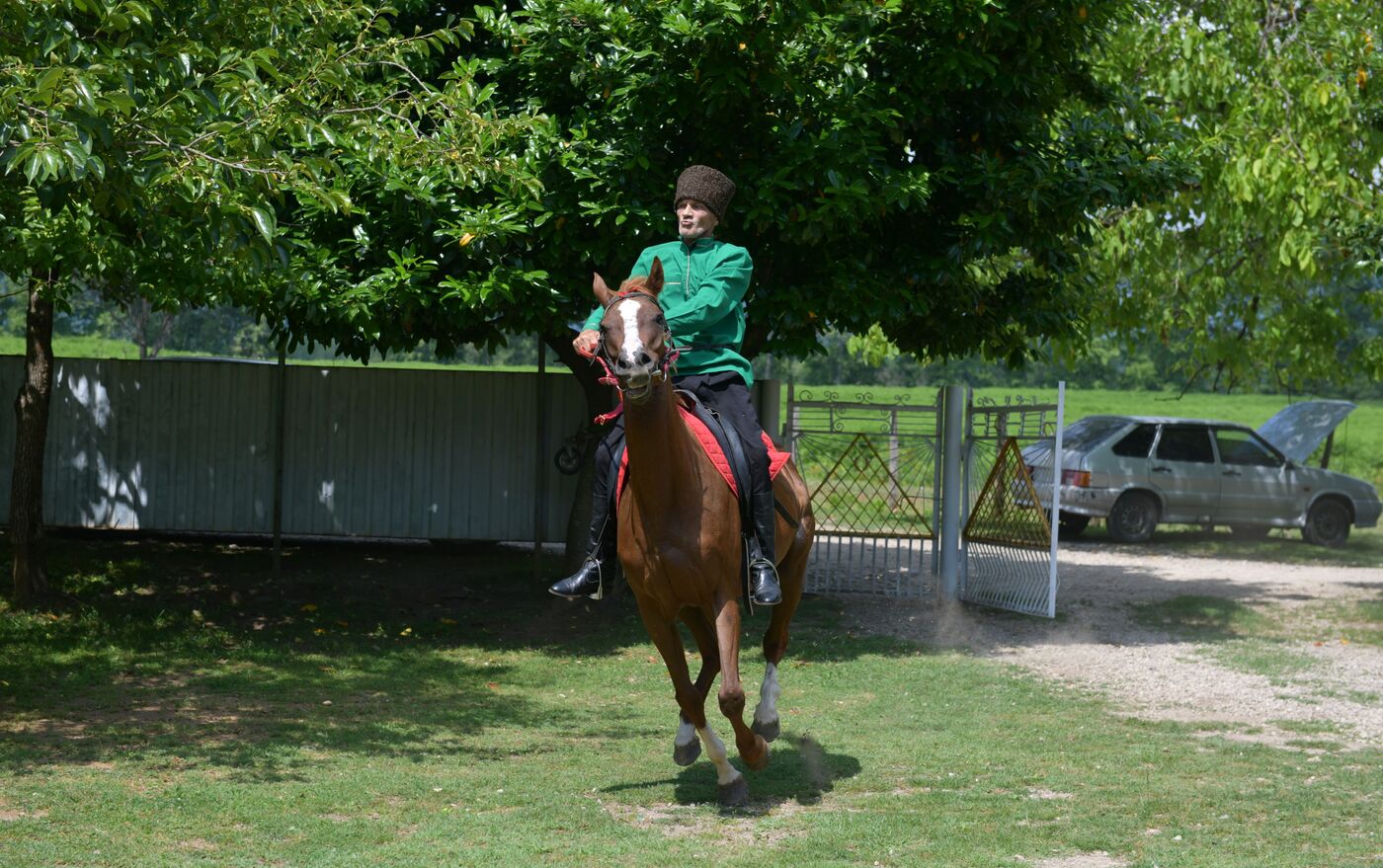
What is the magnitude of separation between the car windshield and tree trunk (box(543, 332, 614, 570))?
10.5m

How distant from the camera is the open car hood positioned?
25.7m

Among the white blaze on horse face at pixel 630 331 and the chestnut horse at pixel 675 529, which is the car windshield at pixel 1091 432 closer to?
the chestnut horse at pixel 675 529

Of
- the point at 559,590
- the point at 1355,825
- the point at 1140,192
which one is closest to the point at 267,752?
the point at 559,590

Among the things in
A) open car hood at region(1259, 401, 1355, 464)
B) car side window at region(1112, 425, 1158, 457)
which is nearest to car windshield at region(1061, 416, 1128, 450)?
car side window at region(1112, 425, 1158, 457)

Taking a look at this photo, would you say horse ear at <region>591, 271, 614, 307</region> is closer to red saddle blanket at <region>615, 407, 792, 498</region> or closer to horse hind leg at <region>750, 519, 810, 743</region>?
red saddle blanket at <region>615, 407, 792, 498</region>

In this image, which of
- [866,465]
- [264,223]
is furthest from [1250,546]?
[264,223]

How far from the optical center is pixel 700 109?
11.1 meters

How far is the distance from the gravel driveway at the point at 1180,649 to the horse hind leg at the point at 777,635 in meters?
3.14

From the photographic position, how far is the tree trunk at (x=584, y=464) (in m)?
13.2

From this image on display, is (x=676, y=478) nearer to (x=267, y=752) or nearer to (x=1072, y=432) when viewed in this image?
(x=267, y=752)

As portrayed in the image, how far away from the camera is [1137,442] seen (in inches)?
867

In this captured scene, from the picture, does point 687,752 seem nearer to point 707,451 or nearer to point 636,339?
A: point 707,451

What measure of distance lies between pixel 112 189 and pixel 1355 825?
23.0ft

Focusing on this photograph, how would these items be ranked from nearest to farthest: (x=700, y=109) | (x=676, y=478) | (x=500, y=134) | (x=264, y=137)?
(x=676, y=478) < (x=264, y=137) < (x=500, y=134) < (x=700, y=109)
